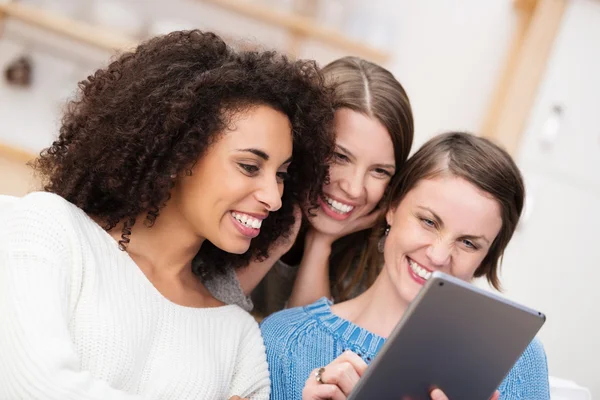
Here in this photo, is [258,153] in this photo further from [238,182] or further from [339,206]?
[339,206]

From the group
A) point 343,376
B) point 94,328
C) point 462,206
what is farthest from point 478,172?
point 94,328

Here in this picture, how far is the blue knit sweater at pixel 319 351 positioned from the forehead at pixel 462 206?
0.30 m

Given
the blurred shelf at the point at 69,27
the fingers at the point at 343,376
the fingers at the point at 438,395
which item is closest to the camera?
the fingers at the point at 438,395

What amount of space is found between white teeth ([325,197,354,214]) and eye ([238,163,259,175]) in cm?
38

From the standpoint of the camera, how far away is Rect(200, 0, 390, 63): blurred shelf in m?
3.46

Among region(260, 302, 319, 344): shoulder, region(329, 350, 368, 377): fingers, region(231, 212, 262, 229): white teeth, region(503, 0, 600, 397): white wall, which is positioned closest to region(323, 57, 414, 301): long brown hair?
region(260, 302, 319, 344): shoulder

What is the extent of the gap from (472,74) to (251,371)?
266 cm

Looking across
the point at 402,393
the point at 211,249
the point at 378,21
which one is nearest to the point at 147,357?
the point at 211,249

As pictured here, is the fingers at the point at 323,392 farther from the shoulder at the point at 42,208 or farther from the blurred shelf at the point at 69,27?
the blurred shelf at the point at 69,27

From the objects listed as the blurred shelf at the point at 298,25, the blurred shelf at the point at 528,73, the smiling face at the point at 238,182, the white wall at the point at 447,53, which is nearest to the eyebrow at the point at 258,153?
the smiling face at the point at 238,182

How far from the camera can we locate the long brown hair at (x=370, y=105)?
5.77ft

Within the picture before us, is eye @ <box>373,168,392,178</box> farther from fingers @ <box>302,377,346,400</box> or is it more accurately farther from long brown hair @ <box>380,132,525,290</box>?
fingers @ <box>302,377,346,400</box>

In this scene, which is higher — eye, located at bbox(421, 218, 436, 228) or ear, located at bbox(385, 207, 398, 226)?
eye, located at bbox(421, 218, 436, 228)

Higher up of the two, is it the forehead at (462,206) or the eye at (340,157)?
the forehead at (462,206)
